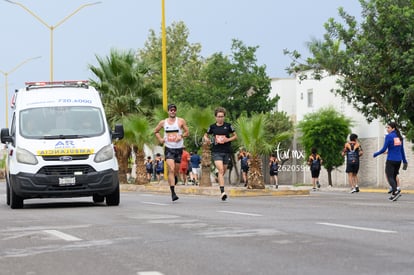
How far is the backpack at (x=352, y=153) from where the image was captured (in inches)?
1284

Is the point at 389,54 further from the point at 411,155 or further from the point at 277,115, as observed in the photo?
the point at 277,115

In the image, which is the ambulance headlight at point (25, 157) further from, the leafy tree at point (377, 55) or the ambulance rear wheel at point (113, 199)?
the leafy tree at point (377, 55)

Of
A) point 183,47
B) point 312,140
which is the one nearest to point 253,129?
point 312,140

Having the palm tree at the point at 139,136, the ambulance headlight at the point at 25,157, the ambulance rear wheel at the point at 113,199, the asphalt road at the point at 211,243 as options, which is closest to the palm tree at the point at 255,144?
the ambulance rear wheel at the point at 113,199

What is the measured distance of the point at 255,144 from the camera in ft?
93.8

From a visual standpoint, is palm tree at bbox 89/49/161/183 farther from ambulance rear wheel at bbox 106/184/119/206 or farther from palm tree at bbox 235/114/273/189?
ambulance rear wheel at bbox 106/184/119/206

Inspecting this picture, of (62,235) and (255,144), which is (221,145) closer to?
(255,144)

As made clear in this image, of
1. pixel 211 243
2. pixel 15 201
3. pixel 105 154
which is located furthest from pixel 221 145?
pixel 211 243

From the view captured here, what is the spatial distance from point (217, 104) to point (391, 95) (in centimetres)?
2894

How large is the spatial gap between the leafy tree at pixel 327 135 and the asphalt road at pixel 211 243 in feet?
104

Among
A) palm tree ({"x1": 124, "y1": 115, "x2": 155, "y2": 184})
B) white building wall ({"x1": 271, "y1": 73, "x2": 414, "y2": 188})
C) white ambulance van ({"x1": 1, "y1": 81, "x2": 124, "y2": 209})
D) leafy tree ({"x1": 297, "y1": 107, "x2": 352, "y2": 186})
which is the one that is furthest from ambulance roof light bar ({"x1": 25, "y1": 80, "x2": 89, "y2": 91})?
leafy tree ({"x1": 297, "y1": 107, "x2": 352, "y2": 186})

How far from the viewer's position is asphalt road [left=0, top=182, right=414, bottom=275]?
8.69 meters

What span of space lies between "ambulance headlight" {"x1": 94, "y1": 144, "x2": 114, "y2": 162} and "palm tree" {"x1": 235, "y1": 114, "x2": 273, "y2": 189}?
8376mm

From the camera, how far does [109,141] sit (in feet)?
68.5
